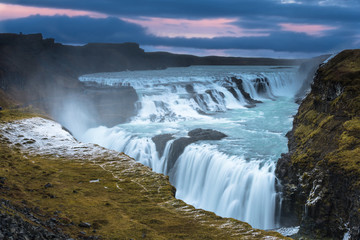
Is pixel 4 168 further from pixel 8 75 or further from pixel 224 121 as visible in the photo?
pixel 8 75

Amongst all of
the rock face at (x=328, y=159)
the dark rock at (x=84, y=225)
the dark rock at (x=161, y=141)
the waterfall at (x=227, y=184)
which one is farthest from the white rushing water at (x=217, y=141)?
the dark rock at (x=84, y=225)

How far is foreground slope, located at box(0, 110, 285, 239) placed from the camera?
→ 14.0m

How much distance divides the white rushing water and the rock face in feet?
6.94

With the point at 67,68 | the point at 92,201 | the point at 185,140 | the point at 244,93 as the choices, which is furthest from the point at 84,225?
the point at 67,68

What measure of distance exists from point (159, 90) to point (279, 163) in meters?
43.8

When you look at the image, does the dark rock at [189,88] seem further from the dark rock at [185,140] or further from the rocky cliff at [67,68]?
the dark rock at [185,140]

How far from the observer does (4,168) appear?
21234mm

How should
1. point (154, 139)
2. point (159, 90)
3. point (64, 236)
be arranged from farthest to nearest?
point (159, 90) < point (154, 139) < point (64, 236)

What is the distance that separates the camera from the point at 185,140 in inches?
1425

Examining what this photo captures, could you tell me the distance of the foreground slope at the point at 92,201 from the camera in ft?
45.8

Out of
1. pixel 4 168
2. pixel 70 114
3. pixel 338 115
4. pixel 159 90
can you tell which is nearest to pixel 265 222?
pixel 338 115

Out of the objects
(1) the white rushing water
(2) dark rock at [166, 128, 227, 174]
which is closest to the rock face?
(1) the white rushing water

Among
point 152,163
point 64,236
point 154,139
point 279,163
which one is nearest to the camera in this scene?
point 64,236

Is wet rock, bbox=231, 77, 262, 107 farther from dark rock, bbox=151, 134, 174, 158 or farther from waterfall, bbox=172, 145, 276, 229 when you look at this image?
waterfall, bbox=172, 145, 276, 229
